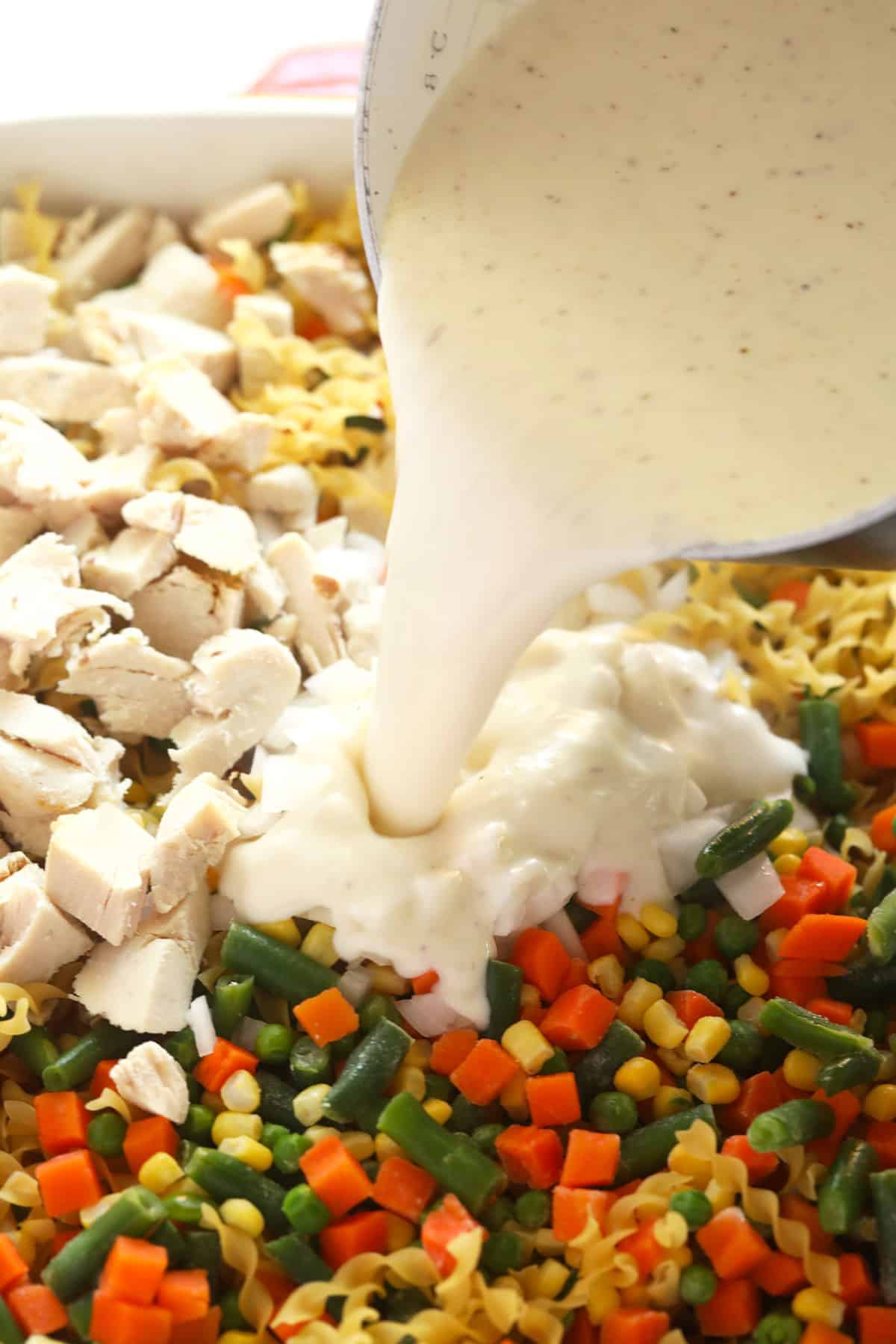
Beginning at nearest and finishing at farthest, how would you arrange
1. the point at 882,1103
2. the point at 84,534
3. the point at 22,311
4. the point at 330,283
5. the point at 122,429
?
the point at 882,1103
the point at 84,534
the point at 122,429
the point at 22,311
the point at 330,283

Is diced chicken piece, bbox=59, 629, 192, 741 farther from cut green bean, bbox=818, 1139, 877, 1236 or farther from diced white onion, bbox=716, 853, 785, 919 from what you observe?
cut green bean, bbox=818, 1139, 877, 1236

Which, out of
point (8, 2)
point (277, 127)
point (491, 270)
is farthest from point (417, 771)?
point (8, 2)

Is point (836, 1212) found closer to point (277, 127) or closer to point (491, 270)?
point (491, 270)

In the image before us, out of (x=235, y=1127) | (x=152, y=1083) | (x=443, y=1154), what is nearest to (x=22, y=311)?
(x=152, y=1083)

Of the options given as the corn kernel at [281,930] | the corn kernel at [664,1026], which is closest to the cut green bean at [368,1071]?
the corn kernel at [281,930]

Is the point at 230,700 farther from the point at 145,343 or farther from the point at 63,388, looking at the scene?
the point at 145,343

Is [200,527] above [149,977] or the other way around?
above
